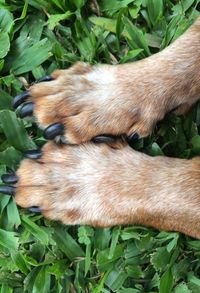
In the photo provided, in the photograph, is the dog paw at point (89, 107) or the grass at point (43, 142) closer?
the dog paw at point (89, 107)

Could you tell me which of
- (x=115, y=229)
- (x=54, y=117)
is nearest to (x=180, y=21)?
(x=54, y=117)

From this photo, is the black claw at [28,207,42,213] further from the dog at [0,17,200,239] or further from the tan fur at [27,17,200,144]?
the tan fur at [27,17,200,144]

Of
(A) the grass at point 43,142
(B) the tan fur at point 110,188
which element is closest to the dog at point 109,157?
(B) the tan fur at point 110,188

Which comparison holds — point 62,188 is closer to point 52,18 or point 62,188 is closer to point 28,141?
point 28,141

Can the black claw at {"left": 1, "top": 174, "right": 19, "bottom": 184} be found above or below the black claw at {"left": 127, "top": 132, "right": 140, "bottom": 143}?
below

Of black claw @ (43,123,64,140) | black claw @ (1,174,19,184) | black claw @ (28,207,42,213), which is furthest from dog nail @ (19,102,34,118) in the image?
black claw @ (28,207,42,213)

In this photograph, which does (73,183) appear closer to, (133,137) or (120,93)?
(133,137)

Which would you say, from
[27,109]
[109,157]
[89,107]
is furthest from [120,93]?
[27,109]

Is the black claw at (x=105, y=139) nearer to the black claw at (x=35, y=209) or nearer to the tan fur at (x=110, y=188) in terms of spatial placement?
the tan fur at (x=110, y=188)
